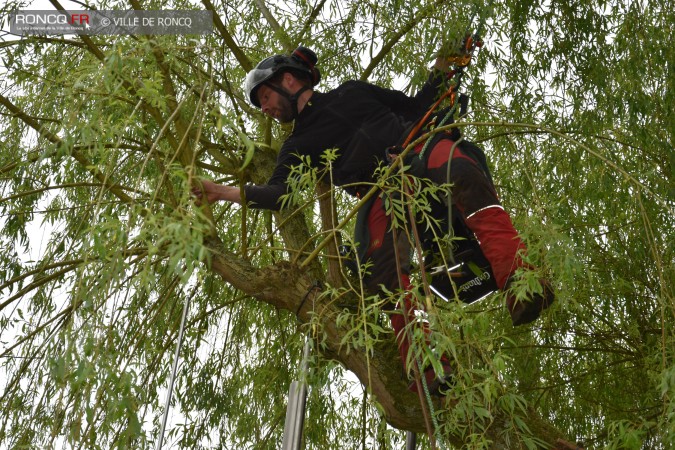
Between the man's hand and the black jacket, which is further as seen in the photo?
the black jacket

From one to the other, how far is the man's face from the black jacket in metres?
0.04

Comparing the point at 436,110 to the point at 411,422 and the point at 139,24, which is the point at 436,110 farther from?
the point at 139,24

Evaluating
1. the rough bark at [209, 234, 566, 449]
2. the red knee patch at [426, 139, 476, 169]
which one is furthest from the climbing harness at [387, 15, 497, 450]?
the rough bark at [209, 234, 566, 449]

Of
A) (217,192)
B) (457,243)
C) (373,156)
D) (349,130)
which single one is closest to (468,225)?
(457,243)

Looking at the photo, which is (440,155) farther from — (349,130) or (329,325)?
(329,325)

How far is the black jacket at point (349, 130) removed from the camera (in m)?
2.90

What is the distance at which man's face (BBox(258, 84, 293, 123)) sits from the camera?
3.01 m

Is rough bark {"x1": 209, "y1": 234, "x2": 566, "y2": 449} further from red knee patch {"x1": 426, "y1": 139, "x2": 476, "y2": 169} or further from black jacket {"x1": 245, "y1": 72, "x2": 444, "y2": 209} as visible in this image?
red knee patch {"x1": 426, "y1": 139, "x2": 476, "y2": 169}

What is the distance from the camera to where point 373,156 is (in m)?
2.91

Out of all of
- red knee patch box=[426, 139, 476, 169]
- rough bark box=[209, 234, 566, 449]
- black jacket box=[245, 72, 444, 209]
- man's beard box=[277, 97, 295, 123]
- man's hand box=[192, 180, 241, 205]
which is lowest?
rough bark box=[209, 234, 566, 449]

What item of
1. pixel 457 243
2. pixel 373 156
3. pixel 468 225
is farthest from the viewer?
pixel 373 156

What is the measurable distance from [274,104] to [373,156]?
38 cm

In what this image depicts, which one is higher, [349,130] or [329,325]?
[349,130]

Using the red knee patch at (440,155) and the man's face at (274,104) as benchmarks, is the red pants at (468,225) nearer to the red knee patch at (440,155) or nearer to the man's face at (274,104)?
the red knee patch at (440,155)
